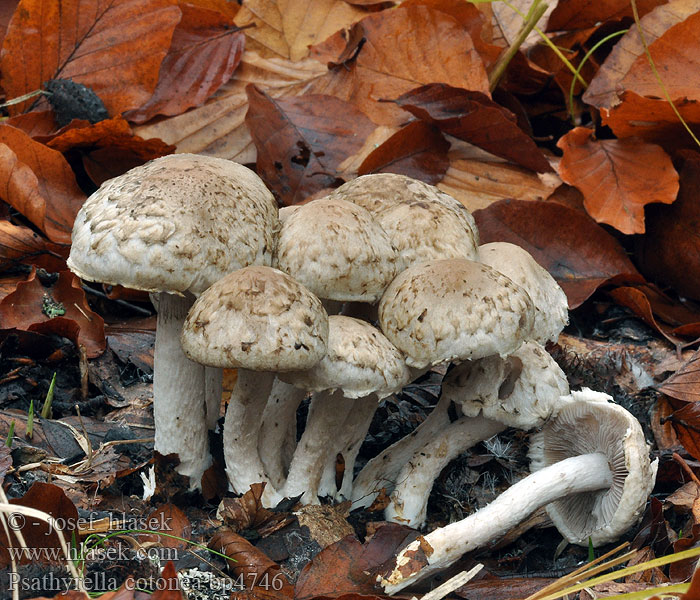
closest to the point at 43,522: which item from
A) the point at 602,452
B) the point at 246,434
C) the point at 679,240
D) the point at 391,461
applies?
the point at 246,434

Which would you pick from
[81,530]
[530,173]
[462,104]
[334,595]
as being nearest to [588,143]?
[530,173]

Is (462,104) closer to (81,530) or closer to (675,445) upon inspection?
(675,445)

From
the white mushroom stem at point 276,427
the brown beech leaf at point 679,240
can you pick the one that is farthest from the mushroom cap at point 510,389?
the brown beech leaf at point 679,240

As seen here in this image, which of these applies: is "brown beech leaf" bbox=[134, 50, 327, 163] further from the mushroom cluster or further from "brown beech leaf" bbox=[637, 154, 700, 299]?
"brown beech leaf" bbox=[637, 154, 700, 299]

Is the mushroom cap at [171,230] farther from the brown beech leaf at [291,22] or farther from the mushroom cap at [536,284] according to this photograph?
the brown beech leaf at [291,22]

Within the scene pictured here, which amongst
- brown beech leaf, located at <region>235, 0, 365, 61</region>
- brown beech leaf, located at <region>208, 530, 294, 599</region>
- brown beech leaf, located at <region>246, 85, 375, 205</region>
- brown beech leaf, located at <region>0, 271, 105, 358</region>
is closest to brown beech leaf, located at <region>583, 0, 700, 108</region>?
brown beech leaf, located at <region>246, 85, 375, 205</region>

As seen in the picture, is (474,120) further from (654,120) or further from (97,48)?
(97,48)

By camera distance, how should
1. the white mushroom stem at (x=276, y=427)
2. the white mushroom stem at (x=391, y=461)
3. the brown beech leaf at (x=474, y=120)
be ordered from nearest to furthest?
the white mushroom stem at (x=276, y=427) → the white mushroom stem at (x=391, y=461) → the brown beech leaf at (x=474, y=120)
